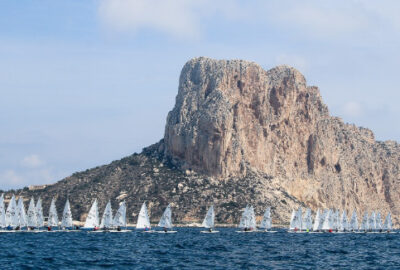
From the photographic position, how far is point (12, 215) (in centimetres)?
11750

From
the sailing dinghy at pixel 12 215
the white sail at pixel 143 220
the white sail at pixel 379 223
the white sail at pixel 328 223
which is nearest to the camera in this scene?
the sailing dinghy at pixel 12 215

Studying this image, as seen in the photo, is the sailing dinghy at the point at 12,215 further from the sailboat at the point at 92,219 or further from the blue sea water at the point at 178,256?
the blue sea water at the point at 178,256

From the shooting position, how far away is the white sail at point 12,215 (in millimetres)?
116281

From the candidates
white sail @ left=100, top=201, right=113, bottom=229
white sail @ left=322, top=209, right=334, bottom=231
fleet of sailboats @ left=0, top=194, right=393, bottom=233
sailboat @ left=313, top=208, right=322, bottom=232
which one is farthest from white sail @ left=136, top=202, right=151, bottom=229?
white sail @ left=322, top=209, right=334, bottom=231

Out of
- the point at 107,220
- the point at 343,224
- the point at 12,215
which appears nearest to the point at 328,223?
the point at 343,224

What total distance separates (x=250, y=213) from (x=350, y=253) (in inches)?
2131

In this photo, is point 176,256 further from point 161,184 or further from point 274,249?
point 161,184

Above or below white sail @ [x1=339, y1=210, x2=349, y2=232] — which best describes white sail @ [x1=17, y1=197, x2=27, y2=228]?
below

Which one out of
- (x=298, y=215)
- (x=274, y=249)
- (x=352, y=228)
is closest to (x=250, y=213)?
(x=298, y=215)

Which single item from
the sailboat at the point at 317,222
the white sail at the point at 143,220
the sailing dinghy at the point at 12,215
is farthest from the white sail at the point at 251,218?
the sailing dinghy at the point at 12,215

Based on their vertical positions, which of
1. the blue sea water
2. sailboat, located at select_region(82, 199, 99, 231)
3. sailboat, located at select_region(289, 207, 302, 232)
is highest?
sailboat, located at select_region(289, 207, 302, 232)

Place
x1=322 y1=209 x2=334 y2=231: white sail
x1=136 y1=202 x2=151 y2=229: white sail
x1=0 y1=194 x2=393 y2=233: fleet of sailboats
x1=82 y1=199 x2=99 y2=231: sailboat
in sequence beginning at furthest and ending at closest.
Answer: x1=322 y1=209 x2=334 y2=231: white sail, x1=136 y1=202 x2=151 y2=229: white sail, x1=82 y1=199 x2=99 y2=231: sailboat, x1=0 y1=194 x2=393 y2=233: fleet of sailboats

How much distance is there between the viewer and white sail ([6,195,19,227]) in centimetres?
11628

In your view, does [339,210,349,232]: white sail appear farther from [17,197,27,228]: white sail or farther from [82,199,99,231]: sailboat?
→ [17,197,27,228]: white sail
